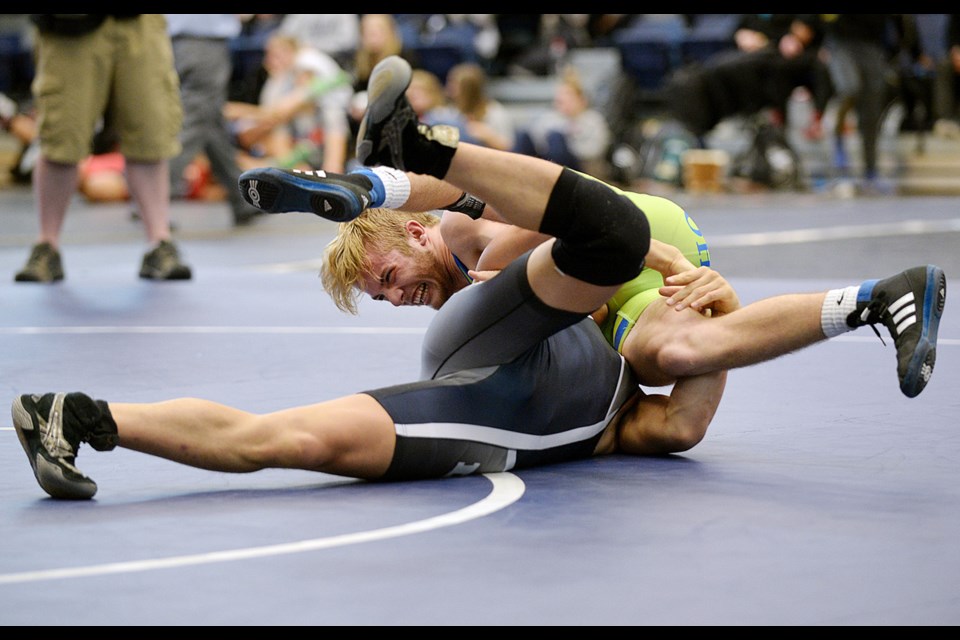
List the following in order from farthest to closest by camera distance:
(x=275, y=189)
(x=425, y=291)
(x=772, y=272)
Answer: (x=772, y=272)
(x=425, y=291)
(x=275, y=189)

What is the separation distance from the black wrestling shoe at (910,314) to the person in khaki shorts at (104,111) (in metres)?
3.93

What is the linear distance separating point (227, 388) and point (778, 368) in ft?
4.90

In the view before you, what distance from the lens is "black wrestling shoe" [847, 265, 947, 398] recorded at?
8.90 feet

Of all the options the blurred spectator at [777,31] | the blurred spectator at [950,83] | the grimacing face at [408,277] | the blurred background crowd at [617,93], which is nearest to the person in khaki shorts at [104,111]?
the grimacing face at [408,277]

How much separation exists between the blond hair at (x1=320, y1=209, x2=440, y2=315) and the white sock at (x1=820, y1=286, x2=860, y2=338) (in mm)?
836

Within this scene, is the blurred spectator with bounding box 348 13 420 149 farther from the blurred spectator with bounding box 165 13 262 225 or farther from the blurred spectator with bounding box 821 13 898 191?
the blurred spectator with bounding box 821 13 898 191

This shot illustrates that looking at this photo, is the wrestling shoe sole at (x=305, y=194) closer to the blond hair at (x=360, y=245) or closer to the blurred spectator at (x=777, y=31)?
the blond hair at (x=360, y=245)

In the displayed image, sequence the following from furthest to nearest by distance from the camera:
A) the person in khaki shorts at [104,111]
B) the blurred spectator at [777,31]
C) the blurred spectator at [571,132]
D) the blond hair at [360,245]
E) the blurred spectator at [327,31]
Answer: the blurred spectator at [327,31], the blurred spectator at [777,31], the blurred spectator at [571,132], the person in khaki shorts at [104,111], the blond hair at [360,245]

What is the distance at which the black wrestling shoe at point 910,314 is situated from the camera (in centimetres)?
271

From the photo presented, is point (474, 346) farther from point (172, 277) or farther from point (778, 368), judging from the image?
point (172, 277)

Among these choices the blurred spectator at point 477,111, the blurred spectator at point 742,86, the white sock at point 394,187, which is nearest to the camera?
the white sock at point 394,187

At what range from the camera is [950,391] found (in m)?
3.70

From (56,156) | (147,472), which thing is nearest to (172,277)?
(56,156)

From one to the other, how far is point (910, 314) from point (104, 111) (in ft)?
14.3
